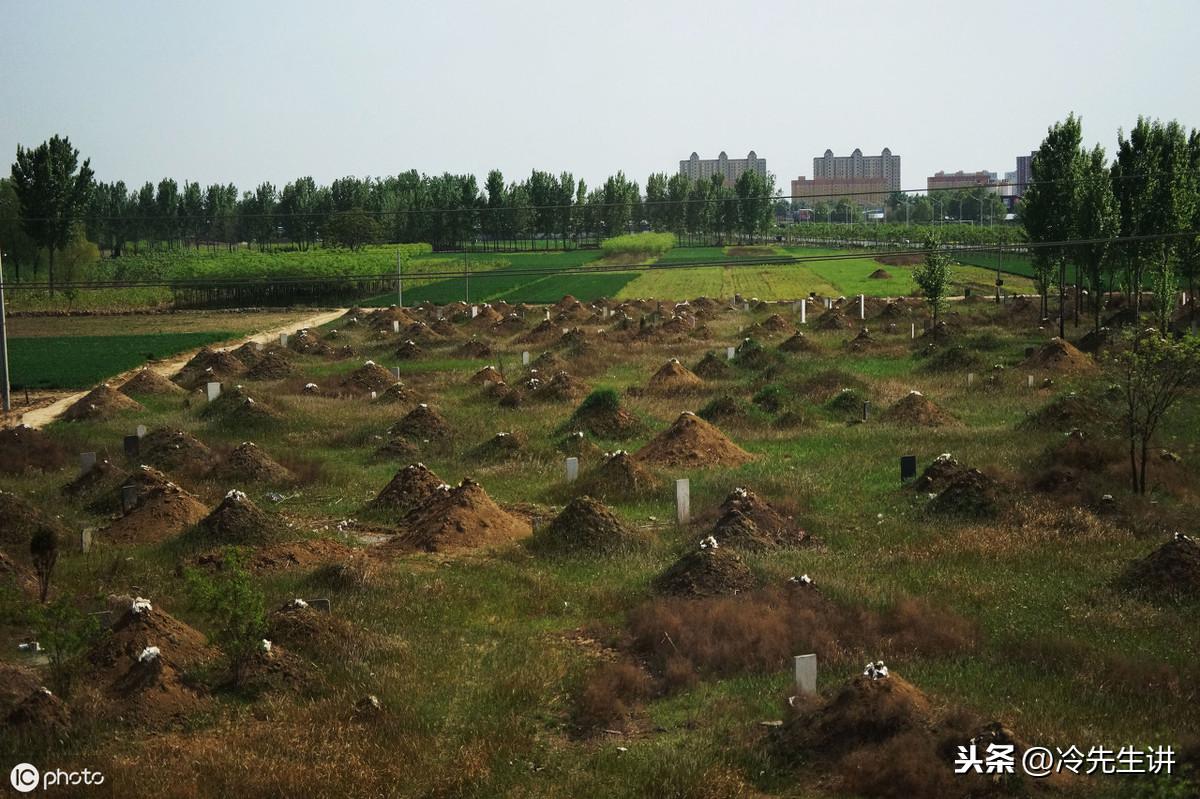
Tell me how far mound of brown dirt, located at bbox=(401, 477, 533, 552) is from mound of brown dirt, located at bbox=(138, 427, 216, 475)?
8.55 m

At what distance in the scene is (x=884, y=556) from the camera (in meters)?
21.4

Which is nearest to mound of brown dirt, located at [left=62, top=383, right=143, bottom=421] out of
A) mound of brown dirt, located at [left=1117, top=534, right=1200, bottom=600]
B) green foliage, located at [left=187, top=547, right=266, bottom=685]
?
green foliage, located at [left=187, top=547, right=266, bottom=685]

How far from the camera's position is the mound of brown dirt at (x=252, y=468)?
29.9 metres

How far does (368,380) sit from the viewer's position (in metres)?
45.2

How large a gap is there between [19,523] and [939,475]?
1908cm

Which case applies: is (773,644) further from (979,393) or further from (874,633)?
(979,393)

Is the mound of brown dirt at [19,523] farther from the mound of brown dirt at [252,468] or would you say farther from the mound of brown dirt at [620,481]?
the mound of brown dirt at [620,481]

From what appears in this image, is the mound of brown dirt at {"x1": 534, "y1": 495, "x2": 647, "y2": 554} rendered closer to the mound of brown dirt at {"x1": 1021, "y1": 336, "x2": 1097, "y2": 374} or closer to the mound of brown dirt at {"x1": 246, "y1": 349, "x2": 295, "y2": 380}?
the mound of brown dirt at {"x1": 1021, "y1": 336, "x2": 1097, "y2": 374}

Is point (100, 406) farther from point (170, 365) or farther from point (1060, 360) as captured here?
point (1060, 360)

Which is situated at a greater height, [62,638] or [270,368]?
[270,368]

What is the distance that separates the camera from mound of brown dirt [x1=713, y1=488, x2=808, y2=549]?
22.4 meters

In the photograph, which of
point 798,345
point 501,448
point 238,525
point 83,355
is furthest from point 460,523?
point 83,355

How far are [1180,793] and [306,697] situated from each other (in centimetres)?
1000

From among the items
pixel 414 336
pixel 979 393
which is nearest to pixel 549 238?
pixel 414 336
